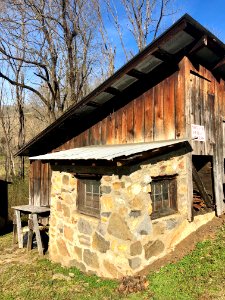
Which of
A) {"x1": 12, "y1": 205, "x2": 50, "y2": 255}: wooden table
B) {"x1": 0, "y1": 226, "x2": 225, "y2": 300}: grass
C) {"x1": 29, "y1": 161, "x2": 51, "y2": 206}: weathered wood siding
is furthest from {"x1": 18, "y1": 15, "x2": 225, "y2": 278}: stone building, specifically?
{"x1": 29, "y1": 161, "x2": 51, "y2": 206}: weathered wood siding

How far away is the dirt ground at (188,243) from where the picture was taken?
18.4 ft

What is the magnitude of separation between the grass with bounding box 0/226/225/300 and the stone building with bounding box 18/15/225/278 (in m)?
0.34

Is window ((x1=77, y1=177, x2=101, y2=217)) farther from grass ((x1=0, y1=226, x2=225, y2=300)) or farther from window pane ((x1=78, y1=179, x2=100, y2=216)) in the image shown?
grass ((x1=0, y1=226, x2=225, y2=300))

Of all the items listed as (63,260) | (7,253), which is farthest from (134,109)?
(7,253)

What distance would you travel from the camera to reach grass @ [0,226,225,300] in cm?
486

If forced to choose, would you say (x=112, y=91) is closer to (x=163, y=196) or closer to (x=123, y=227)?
(x=163, y=196)

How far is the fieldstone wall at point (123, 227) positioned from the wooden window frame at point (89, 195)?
0.12 m

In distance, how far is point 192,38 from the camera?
617cm

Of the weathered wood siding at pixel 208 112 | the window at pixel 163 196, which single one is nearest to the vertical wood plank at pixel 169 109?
the weathered wood siding at pixel 208 112

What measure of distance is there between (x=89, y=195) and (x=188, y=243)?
239cm

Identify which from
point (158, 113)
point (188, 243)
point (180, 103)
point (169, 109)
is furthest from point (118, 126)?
point (188, 243)

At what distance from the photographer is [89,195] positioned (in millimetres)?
6531

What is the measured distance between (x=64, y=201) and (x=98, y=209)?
1.16 m

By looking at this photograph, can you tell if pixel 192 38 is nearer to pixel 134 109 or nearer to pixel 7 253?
pixel 134 109
